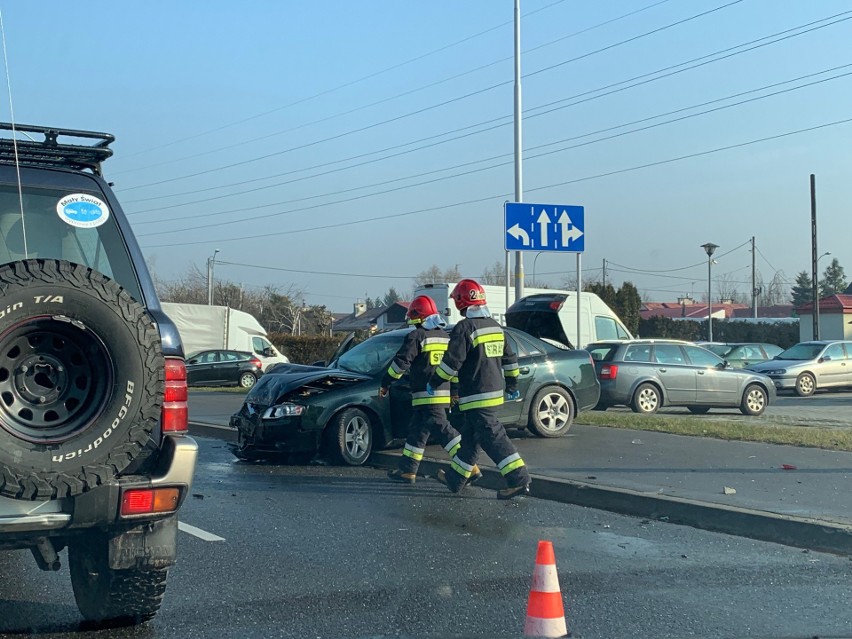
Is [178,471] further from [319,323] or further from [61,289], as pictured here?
[319,323]

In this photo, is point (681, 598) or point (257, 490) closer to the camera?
point (681, 598)

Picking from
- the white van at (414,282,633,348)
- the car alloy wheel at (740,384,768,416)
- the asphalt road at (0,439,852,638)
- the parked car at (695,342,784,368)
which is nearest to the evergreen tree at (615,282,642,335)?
the parked car at (695,342,784,368)

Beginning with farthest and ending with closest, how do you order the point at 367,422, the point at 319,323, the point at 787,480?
the point at 319,323
the point at 367,422
the point at 787,480

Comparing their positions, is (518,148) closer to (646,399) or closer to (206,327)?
(646,399)

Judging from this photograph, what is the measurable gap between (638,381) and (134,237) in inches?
521

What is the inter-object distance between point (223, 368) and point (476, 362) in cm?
2275

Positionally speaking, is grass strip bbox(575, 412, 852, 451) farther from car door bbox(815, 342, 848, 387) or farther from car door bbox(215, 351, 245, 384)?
car door bbox(215, 351, 245, 384)

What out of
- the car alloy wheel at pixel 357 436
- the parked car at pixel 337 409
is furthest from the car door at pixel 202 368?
the car alloy wheel at pixel 357 436

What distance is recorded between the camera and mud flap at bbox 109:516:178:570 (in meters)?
4.25

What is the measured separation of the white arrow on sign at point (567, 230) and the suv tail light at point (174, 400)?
1294cm

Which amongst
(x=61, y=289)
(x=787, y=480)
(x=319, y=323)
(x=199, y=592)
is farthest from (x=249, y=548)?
(x=319, y=323)

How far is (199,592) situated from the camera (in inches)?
216

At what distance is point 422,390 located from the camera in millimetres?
9461

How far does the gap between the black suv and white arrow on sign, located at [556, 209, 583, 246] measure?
12.6 metres
